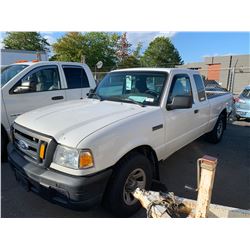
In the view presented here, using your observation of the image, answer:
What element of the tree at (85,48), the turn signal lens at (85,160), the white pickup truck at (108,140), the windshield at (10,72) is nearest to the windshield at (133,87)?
the white pickup truck at (108,140)

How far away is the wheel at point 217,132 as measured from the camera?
19.0 ft

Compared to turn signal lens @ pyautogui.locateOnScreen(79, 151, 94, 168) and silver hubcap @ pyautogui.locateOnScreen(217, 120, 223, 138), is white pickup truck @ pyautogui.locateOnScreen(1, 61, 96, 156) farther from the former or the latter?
silver hubcap @ pyautogui.locateOnScreen(217, 120, 223, 138)

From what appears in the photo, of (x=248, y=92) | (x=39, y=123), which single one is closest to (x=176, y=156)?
(x=39, y=123)

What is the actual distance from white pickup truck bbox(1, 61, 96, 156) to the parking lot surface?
3.59ft

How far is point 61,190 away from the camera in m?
2.33

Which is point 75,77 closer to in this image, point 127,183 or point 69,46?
point 127,183

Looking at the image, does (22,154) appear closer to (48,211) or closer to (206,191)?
(48,211)

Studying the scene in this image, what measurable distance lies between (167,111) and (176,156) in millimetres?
1965

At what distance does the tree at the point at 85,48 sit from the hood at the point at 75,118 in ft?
101

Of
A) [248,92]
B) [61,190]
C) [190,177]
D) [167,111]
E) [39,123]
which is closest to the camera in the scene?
[61,190]

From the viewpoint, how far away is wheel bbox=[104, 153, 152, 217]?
102 inches

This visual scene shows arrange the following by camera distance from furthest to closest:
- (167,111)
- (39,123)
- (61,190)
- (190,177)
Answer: (190,177) < (167,111) < (39,123) < (61,190)

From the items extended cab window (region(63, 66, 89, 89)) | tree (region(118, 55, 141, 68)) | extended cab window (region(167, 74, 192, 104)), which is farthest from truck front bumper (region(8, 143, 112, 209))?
tree (region(118, 55, 141, 68))

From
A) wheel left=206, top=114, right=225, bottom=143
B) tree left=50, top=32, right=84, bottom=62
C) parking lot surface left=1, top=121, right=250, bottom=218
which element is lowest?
parking lot surface left=1, top=121, right=250, bottom=218
